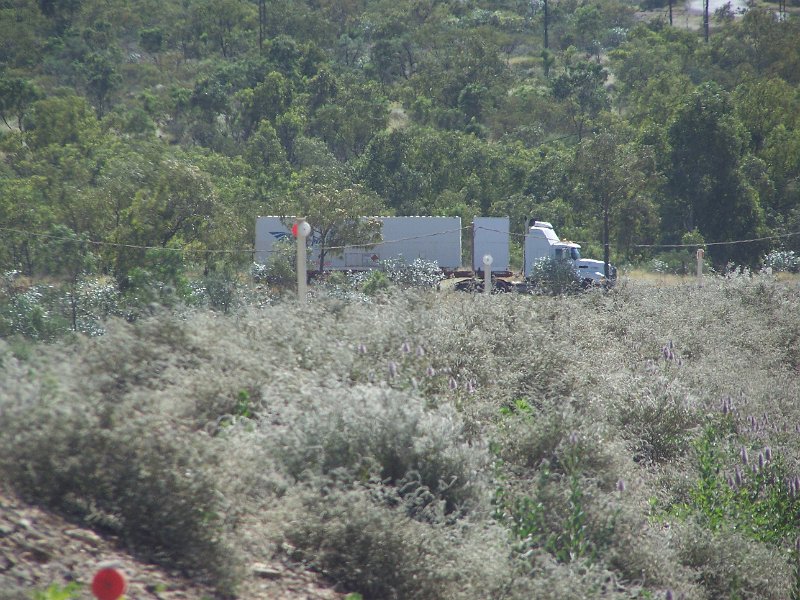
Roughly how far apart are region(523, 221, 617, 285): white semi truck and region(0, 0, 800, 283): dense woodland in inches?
203

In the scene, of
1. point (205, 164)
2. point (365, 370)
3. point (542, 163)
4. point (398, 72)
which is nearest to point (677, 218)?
point (542, 163)

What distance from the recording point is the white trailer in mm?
33594

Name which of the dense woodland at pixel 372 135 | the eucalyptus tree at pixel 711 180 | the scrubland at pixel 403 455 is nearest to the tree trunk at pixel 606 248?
the dense woodland at pixel 372 135

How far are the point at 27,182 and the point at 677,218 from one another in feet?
93.1

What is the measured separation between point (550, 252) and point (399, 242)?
5608mm

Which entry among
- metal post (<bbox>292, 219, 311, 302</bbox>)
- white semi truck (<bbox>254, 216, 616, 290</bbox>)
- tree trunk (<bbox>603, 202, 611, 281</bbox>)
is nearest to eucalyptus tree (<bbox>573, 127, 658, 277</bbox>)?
tree trunk (<bbox>603, 202, 611, 281</bbox>)

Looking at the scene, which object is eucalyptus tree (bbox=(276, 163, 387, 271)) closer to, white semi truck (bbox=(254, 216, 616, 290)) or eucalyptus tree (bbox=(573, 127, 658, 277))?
white semi truck (bbox=(254, 216, 616, 290))

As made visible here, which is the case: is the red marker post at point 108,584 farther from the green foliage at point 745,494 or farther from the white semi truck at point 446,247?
the white semi truck at point 446,247

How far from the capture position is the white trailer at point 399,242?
3359cm

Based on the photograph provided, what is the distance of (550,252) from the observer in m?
34.5

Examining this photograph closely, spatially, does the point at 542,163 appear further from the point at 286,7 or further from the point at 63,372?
the point at 63,372

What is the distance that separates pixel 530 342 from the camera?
31.2 ft

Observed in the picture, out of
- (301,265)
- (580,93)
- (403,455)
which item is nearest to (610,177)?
(580,93)

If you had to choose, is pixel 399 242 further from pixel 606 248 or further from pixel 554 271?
pixel 554 271
